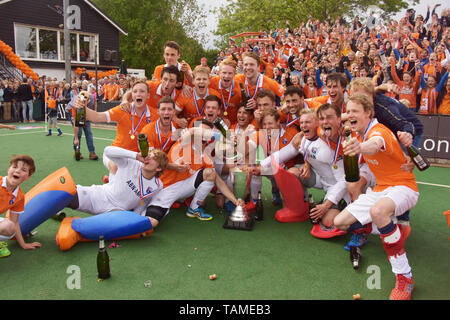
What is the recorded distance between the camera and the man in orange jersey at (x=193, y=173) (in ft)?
16.5

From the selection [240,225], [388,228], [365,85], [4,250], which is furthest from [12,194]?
[365,85]

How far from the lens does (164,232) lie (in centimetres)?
463

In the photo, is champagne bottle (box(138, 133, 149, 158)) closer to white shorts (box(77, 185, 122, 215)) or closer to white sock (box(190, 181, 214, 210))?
white shorts (box(77, 185, 122, 215))

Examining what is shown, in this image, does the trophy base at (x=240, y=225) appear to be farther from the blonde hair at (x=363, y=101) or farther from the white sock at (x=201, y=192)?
the blonde hair at (x=363, y=101)

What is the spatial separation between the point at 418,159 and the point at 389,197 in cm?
45

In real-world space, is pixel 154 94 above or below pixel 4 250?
above

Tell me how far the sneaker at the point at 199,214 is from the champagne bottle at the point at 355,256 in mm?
2038

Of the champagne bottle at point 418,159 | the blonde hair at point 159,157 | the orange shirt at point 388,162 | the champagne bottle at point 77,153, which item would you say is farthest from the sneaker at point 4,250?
the champagne bottle at point 77,153

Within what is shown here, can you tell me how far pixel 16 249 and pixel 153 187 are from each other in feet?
5.41

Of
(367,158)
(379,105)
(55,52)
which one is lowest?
(367,158)

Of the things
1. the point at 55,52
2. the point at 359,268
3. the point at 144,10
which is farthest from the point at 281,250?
the point at 144,10

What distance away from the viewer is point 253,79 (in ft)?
19.5

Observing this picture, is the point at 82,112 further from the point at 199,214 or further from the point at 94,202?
the point at 199,214
